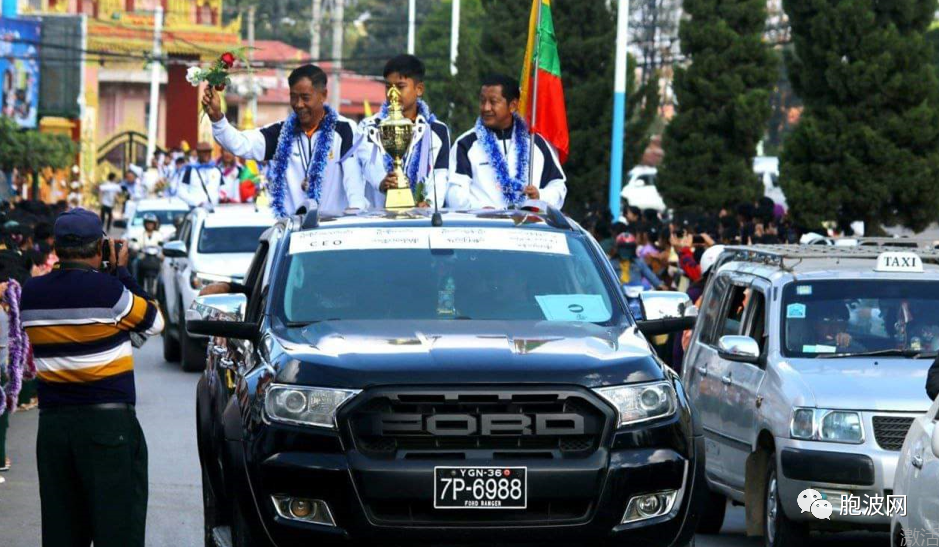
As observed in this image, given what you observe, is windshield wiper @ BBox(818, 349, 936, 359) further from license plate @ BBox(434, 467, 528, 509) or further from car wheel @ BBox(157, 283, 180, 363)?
car wheel @ BBox(157, 283, 180, 363)

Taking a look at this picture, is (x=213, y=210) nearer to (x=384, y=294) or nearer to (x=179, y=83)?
(x=384, y=294)

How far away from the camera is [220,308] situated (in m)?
8.77

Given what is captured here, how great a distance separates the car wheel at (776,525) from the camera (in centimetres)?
1027

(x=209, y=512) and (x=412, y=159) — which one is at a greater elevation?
(x=412, y=159)

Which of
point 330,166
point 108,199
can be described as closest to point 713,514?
point 330,166

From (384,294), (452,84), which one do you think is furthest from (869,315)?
(452,84)

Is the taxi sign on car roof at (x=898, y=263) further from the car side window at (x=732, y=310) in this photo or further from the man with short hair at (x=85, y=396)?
the man with short hair at (x=85, y=396)

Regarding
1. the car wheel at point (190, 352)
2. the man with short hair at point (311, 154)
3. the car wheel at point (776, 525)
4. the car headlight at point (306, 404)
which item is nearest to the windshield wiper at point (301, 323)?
the car headlight at point (306, 404)

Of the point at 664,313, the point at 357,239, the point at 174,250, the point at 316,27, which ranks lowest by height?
the point at 174,250

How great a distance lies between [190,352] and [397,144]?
9156mm

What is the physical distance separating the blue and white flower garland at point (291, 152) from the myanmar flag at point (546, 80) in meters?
3.80

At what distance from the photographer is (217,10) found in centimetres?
8838

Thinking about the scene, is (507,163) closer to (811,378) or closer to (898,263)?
(898,263)

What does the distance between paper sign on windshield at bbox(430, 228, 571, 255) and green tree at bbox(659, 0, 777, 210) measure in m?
22.0
